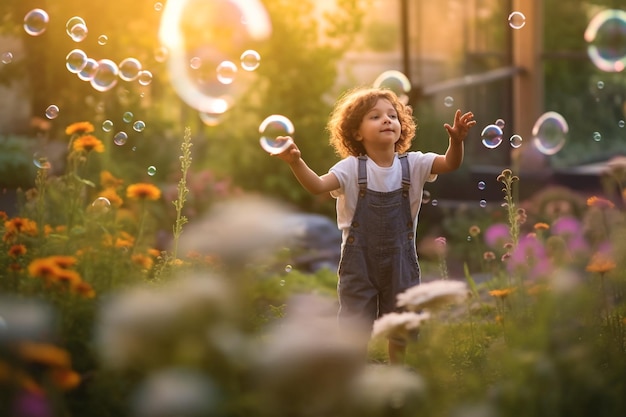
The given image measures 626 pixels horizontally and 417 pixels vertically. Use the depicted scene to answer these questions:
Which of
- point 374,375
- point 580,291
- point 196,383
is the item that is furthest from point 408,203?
point 196,383

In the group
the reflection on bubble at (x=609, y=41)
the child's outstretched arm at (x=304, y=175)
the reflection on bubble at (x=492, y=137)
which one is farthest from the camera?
the reflection on bubble at (x=609, y=41)

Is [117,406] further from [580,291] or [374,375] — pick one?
[580,291]

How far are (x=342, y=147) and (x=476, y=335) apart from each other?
0.87m

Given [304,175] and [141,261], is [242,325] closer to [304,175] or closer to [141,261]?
[141,261]

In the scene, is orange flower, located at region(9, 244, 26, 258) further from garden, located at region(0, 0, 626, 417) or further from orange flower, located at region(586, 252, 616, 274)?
orange flower, located at region(586, 252, 616, 274)

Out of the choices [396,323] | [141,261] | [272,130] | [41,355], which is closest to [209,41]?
[272,130]

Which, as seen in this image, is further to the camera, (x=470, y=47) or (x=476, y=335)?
(x=470, y=47)

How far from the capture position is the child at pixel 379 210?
11.9 ft

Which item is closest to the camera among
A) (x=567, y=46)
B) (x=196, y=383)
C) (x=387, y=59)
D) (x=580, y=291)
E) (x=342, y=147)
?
(x=196, y=383)

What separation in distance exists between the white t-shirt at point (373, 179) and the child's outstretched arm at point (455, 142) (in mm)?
50


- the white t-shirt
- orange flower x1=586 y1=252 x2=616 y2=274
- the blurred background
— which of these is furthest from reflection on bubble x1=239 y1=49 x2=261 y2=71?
orange flower x1=586 y1=252 x2=616 y2=274

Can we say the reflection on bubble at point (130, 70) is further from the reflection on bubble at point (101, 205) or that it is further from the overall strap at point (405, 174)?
the overall strap at point (405, 174)

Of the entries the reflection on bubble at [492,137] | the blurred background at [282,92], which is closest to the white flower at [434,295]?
the reflection on bubble at [492,137]

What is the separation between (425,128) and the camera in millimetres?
8594
